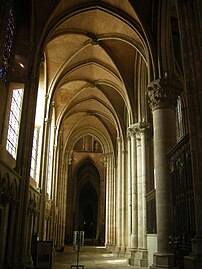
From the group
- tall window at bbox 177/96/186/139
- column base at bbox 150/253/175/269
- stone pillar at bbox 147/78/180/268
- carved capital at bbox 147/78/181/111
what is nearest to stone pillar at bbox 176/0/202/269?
column base at bbox 150/253/175/269

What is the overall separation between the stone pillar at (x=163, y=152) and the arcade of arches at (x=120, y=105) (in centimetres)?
3

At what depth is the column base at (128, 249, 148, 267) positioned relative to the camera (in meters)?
14.9

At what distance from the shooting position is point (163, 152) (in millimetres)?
11422

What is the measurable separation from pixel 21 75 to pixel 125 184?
12322 millimetres

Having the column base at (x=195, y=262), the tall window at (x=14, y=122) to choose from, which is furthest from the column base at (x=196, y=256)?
the tall window at (x=14, y=122)

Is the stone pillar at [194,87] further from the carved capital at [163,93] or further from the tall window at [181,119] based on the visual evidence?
the tall window at [181,119]

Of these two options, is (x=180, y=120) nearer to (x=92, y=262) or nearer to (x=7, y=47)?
(x=92, y=262)

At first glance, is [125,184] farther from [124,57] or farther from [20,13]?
[20,13]

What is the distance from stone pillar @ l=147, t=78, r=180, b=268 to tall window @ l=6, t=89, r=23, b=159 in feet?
16.6

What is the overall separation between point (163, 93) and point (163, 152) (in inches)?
89.3

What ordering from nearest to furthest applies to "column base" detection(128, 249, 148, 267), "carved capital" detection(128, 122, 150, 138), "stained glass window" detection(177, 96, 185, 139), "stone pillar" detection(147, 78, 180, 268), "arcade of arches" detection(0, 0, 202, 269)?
"arcade of arches" detection(0, 0, 202, 269) < "stone pillar" detection(147, 78, 180, 268) < "column base" detection(128, 249, 148, 267) < "carved capital" detection(128, 122, 150, 138) < "stained glass window" detection(177, 96, 185, 139)

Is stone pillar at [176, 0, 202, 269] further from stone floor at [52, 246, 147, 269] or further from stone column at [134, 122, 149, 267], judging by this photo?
stone column at [134, 122, 149, 267]

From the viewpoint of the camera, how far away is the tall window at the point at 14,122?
1162 centimetres

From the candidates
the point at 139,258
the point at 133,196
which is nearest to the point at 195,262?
the point at 139,258
